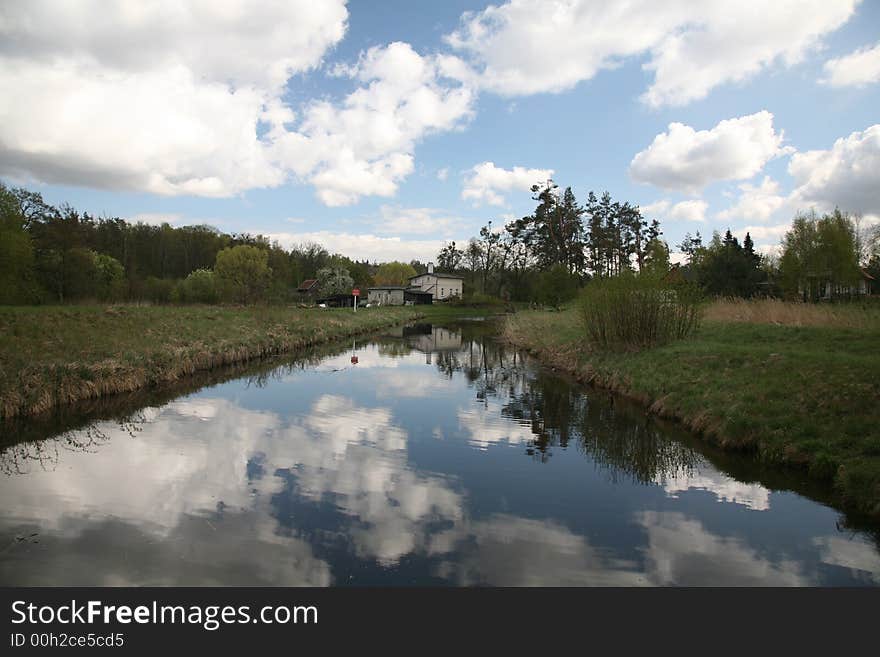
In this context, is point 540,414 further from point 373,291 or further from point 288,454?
point 373,291

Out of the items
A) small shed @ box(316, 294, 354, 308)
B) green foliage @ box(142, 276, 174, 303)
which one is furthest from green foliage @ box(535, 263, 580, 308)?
small shed @ box(316, 294, 354, 308)

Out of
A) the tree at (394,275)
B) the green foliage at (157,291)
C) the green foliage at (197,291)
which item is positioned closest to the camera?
the green foliage at (157,291)

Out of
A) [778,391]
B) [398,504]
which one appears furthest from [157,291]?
[778,391]

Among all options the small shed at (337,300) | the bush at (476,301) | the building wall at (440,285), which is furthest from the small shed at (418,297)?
the small shed at (337,300)

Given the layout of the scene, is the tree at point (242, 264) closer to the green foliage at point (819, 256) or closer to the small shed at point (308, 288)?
the small shed at point (308, 288)

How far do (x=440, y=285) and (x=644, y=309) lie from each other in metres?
67.0

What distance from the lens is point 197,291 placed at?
168 feet

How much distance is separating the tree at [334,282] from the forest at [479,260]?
0.74 feet

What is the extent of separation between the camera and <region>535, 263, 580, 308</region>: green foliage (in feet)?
144

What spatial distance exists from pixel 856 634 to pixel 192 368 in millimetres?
18802

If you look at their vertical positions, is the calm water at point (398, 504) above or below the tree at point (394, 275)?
below

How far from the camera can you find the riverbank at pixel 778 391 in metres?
8.12

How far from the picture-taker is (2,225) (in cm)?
3544

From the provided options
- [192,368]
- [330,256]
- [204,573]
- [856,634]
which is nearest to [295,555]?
[204,573]
